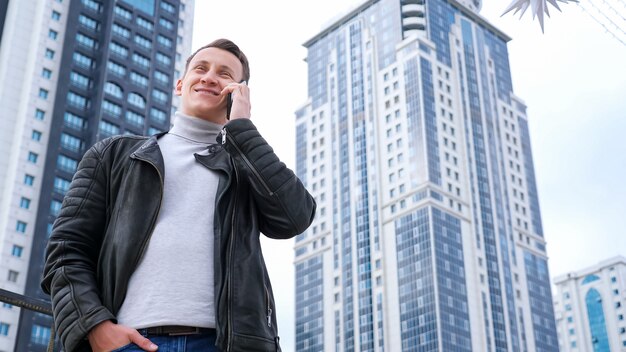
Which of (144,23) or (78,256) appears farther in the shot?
(144,23)

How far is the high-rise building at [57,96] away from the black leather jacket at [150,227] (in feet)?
187

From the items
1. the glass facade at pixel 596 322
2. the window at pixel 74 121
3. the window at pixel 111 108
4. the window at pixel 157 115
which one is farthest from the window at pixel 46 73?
the glass facade at pixel 596 322

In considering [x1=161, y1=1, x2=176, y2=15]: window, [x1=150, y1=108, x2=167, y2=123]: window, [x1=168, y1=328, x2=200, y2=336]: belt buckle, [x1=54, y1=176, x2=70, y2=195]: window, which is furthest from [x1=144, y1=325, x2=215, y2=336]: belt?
[x1=161, y1=1, x2=176, y2=15]: window

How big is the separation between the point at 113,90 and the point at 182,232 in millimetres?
70024

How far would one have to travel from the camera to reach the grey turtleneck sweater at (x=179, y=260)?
2.79m

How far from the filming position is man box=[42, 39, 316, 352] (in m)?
2.76

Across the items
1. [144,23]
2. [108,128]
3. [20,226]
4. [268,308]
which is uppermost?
[144,23]

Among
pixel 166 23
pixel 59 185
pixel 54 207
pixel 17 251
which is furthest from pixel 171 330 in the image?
pixel 166 23

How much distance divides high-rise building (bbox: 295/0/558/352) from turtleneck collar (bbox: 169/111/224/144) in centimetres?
7174

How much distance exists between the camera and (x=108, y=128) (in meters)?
68.3

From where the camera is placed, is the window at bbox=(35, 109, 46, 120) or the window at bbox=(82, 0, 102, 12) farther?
the window at bbox=(82, 0, 102, 12)

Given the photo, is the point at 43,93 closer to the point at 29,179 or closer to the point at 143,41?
the point at 29,179

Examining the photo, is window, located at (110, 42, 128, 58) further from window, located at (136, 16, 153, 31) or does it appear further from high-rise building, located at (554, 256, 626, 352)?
high-rise building, located at (554, 256, 626, 352)

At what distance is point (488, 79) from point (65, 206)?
96.9 meters
